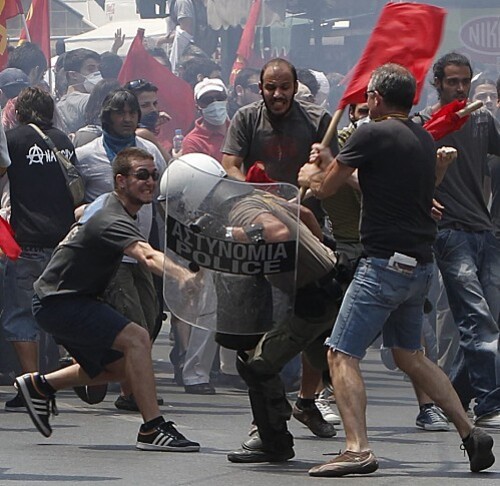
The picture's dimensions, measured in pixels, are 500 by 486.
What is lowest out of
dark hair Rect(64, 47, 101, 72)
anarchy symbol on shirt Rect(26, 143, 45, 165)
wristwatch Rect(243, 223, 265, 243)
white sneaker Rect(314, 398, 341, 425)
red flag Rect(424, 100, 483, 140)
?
white sneaker Rect(314, 398, 341, 425)

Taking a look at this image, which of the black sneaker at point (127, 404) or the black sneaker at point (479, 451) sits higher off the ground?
the black sneaker at point (479, 451)

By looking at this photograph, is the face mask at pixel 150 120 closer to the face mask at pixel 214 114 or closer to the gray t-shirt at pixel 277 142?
the face mask at pixel 214 114

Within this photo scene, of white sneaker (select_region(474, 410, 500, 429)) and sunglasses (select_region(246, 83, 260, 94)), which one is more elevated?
sunglasses (select_region(246, 83, 260, 94))

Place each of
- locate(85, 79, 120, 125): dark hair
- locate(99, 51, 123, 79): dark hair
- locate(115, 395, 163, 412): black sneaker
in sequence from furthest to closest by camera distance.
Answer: locate(99, 51, 123, 79): dark hair → locate(85, 79, 120, 125): dark hair → locate(115, 395, 163, 412): black sneaker

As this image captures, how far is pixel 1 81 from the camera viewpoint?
15250 millimetres

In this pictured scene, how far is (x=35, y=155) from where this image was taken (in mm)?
10945

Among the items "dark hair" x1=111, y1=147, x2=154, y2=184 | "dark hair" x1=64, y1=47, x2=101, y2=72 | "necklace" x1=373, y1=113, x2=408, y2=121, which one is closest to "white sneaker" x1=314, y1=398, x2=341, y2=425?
"dark hair" x1=111, y1=147, x2=154, y2=184

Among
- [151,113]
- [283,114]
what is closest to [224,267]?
[283,114]

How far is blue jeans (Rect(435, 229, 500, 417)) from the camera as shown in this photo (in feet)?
32.3

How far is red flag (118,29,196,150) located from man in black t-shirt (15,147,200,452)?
684 centimetres

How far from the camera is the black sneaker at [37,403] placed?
891 cm

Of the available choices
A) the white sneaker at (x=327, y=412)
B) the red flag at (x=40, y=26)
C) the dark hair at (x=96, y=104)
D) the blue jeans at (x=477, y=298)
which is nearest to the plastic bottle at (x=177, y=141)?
the dark hair at (x=96, y=104)

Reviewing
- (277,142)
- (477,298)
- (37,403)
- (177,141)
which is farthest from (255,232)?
(177,141)

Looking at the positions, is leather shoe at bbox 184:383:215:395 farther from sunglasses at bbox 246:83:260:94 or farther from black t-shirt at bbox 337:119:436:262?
sunglasses at bbox 246:83:260:94
